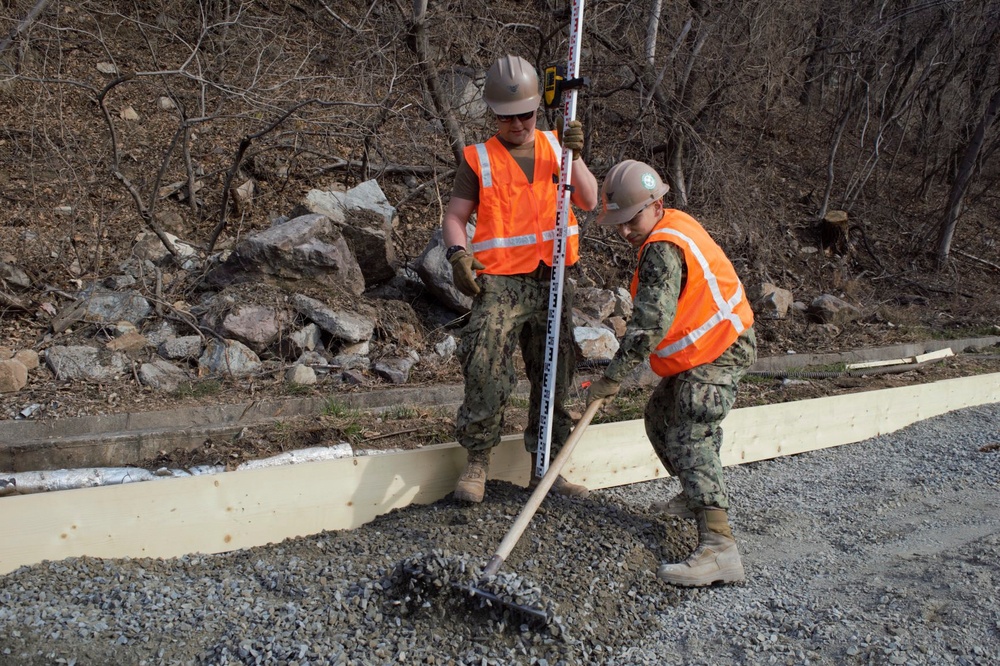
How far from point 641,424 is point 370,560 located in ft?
6.31

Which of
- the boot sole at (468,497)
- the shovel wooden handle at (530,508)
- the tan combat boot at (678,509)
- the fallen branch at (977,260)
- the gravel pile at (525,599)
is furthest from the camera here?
the fallen branch at (977,260)

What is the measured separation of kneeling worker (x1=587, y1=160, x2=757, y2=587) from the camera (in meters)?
3.31

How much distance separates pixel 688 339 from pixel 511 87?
52.8 inches

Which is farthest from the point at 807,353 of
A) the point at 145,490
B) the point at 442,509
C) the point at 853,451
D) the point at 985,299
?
the point at 145,490

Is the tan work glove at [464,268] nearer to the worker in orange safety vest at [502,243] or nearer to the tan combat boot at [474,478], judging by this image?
the worker in orange safety vest at [502,243]

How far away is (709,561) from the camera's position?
341cm

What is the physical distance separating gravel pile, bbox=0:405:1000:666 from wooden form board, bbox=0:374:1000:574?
0.40ft

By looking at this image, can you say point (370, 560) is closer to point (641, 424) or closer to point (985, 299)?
point (641, 424)

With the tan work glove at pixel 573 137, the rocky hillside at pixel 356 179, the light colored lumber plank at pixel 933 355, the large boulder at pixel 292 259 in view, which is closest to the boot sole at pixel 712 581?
the tan work glove at pixel 573 137

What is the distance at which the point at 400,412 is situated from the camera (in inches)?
213

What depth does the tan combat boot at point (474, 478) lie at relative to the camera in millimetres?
3807

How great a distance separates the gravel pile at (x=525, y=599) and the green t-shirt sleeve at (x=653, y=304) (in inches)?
33.7

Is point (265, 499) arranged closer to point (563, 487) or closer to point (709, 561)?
point (563, 487)

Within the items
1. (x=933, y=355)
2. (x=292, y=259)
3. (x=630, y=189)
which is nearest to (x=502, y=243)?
(x=630, y=189)
